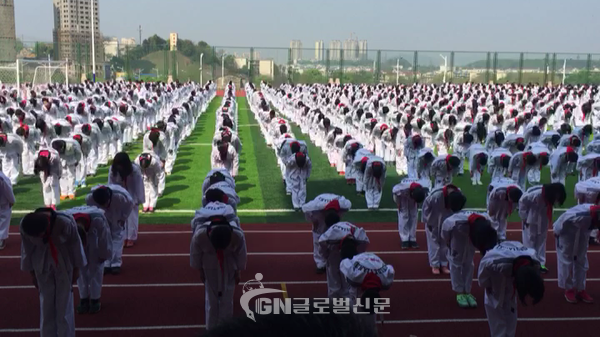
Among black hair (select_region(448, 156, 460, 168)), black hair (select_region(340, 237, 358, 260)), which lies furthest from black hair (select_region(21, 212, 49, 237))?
black hair (select_region(448, 156, 460, 168))

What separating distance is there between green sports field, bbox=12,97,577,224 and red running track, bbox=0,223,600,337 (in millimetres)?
1789

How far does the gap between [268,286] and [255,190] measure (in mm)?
6978

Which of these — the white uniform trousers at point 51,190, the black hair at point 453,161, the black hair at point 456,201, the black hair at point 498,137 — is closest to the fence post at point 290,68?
the black hair at point 498,137

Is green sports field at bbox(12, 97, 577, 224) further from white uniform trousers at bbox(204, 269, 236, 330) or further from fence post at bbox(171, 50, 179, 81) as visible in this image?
fence post at bbox(171, 50, 179, 81)

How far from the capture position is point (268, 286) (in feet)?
27.7

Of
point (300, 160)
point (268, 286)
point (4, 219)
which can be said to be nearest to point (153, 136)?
point (300, 160)

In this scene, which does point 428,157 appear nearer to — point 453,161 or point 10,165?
point 453,161

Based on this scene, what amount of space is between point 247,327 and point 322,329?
0.18 m

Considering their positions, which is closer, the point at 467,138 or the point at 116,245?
the point at 116,245

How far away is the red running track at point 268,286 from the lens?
708 cm

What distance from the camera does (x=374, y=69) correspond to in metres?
66.1

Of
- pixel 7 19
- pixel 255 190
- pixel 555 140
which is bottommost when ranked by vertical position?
pixel 255 190

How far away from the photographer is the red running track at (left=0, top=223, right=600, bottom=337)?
23.2 feet

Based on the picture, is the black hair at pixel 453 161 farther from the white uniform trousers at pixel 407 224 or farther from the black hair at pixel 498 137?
the black hair at pixel 498 137
